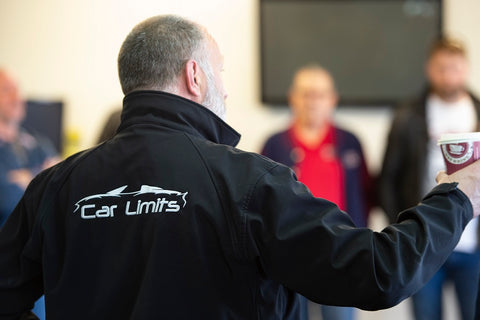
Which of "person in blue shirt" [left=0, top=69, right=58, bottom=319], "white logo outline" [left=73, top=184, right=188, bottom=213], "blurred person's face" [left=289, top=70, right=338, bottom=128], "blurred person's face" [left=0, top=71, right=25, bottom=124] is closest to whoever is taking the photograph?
"white logo outline" [left=73, top=184, right=188, bottom=213]

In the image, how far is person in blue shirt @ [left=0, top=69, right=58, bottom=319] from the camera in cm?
309

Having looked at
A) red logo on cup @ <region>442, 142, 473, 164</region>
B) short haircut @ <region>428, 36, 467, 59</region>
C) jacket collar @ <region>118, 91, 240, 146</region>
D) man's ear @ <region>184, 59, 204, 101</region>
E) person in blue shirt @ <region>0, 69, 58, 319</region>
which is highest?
short haircut @ <region>428, 36, 467, 59</region>

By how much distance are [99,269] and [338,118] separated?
9.80ft

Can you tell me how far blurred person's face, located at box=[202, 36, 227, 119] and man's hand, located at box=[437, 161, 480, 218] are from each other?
0.49 m

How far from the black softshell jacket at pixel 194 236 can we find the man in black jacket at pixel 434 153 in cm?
183

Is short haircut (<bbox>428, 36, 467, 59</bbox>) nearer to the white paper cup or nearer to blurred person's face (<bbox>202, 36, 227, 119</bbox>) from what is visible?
the white paper cup

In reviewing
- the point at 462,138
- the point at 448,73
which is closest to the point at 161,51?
the point at 462,138

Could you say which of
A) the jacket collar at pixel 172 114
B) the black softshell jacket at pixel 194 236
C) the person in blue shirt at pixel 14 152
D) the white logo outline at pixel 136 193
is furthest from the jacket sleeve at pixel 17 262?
the person in blue shirt at pixel 14 152

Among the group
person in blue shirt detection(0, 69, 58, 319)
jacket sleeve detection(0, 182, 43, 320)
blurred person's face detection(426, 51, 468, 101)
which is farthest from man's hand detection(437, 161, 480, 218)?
person in blue shirt detection(0, 69, 58, 319)

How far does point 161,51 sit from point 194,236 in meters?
0.39

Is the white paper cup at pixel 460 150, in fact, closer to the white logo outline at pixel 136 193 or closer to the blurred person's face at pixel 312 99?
the white logo outline at pixel 136 193

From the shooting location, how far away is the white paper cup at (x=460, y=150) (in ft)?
4.44

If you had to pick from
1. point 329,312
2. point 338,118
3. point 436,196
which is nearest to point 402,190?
point 329,312

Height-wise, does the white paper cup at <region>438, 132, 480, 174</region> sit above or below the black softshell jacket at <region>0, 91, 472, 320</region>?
above
